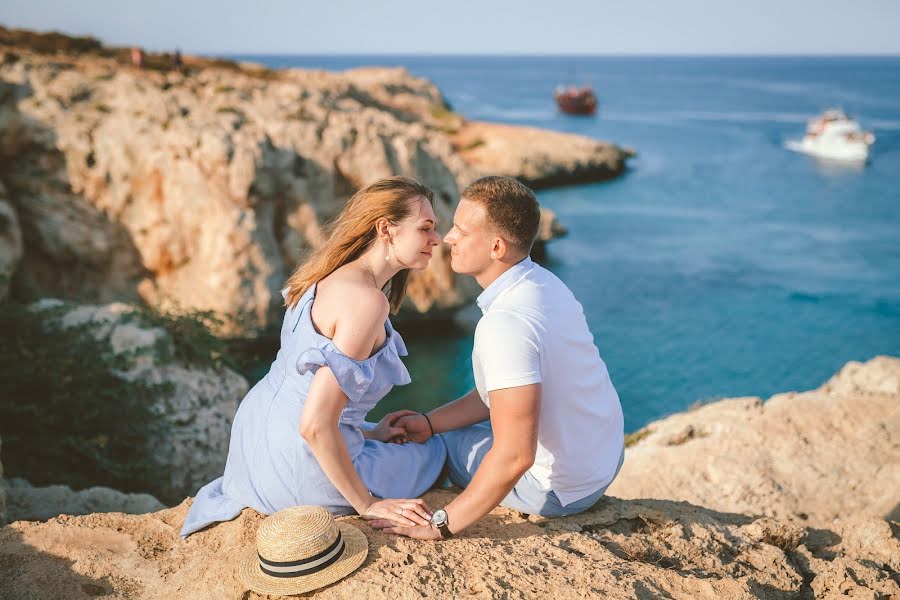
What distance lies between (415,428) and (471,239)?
120 cm

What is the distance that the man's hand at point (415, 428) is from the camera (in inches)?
154

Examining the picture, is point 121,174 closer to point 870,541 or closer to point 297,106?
point 297,106

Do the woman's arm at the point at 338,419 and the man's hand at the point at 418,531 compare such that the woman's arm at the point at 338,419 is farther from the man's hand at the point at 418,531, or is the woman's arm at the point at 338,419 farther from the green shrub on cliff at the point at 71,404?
the green shrub on cliff at the point at 71,404

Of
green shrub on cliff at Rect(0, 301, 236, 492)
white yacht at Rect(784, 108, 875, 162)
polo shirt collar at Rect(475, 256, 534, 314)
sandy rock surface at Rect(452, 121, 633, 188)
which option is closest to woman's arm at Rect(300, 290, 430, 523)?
polo shirt collar at Rect(475, 256, 534, 314)

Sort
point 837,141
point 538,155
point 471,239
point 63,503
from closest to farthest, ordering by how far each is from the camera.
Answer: point 471,239, point 63,503, point 538,155, point 837,141

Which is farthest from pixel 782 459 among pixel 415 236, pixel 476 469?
pixel 415 236

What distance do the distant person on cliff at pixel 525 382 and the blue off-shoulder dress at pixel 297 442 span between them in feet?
1.13

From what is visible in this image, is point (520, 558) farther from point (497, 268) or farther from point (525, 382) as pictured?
point (497, 268)

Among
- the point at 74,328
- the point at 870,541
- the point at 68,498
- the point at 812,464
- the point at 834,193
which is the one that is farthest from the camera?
the point at 834,193

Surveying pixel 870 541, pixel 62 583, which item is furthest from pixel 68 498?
pixel 870 541

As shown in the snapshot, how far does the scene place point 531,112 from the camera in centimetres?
7044

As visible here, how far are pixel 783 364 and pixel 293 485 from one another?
15404 millimetres

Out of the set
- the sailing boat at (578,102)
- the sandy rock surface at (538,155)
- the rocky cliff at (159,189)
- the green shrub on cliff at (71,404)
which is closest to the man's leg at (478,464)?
the green shrub on cliff at (71,404)

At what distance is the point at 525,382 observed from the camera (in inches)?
118
